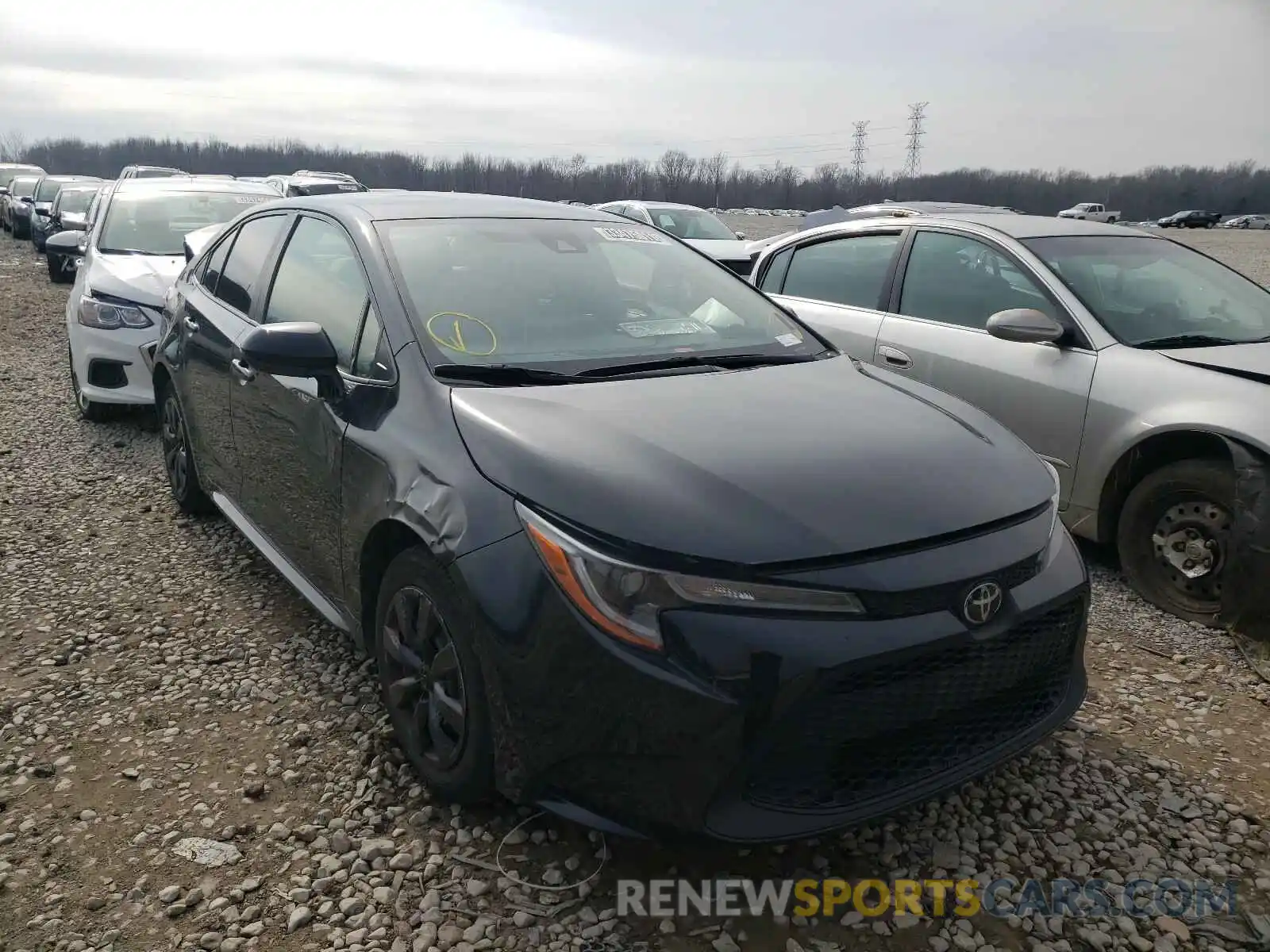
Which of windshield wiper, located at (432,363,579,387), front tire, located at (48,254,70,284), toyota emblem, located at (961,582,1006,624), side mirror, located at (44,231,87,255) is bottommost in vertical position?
front tire, located at (48,254,70,284)

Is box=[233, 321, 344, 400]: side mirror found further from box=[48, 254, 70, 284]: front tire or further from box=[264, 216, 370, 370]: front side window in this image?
box=[48, 254, 70, 284]: front tire

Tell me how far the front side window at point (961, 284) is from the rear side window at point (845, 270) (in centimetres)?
18

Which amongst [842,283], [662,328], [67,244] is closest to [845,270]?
[842,283]

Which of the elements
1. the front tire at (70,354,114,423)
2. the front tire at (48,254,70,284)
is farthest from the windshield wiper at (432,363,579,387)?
the front tire at (48,254,70,284)

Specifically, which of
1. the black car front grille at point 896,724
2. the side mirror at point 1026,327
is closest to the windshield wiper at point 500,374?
the black car front grille at point 896,724

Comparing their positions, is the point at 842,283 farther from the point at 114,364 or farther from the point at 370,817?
the point at 114,364

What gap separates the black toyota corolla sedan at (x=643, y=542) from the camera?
1.99m

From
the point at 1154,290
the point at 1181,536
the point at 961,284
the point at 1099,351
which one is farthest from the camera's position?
the point at 961,284

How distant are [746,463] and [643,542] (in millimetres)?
406

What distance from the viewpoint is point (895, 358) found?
196 inches

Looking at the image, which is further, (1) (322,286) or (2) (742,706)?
(1) (322,286)

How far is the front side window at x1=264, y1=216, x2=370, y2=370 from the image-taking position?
3.03m

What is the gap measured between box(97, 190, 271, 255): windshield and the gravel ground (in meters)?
4.39

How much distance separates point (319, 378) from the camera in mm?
2988
